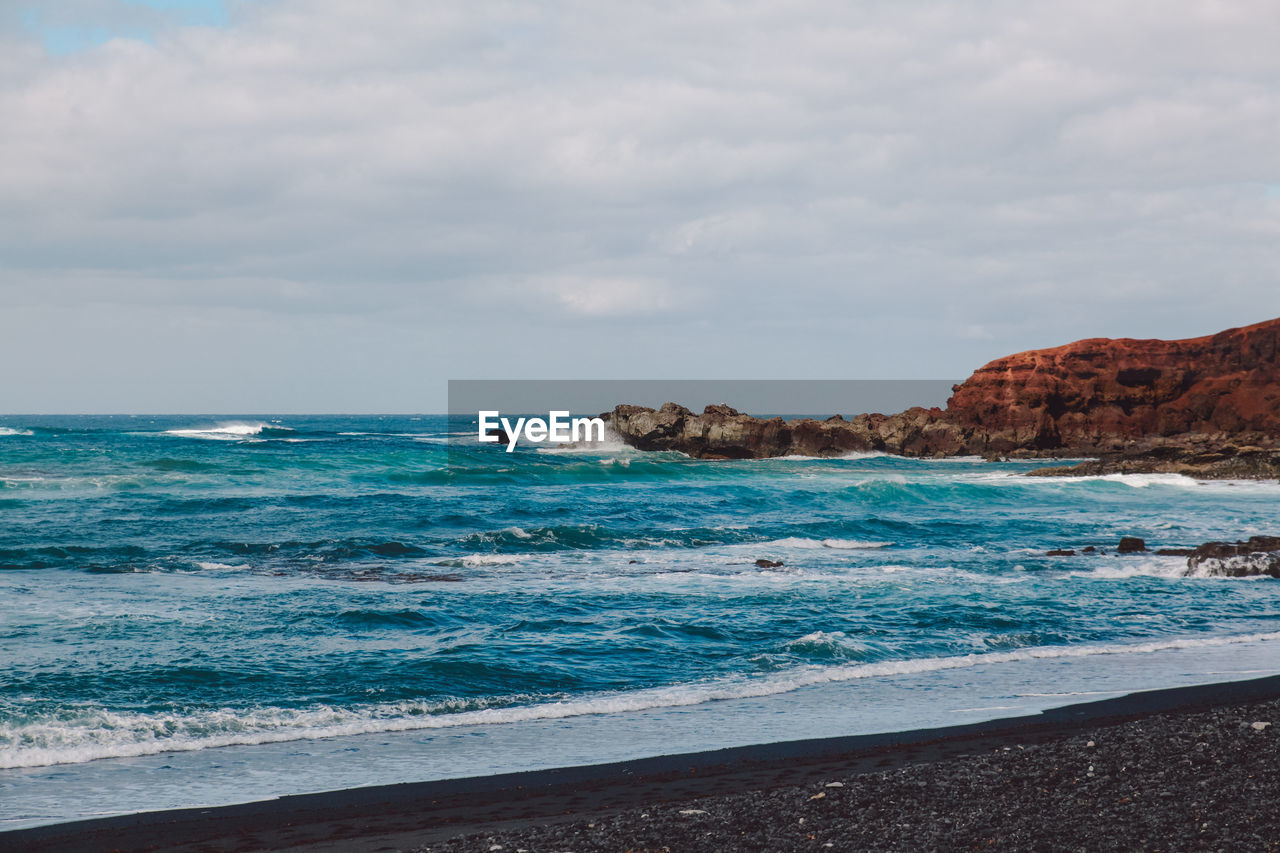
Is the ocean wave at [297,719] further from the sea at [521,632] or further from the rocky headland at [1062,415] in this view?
the rocky headland at [1062,415]

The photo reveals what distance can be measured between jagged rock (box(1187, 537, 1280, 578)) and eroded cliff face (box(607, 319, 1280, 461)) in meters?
42.2

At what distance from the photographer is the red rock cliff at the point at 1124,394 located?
62.6m

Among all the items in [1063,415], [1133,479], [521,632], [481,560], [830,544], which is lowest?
[830,544]

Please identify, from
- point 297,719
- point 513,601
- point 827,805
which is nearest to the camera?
point 827,805

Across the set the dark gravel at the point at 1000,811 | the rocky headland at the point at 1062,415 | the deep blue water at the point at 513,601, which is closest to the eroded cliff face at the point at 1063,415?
the rocky headland at the point at 1062,415

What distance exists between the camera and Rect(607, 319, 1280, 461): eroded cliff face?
61812mm

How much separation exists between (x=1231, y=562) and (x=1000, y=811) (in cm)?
1578

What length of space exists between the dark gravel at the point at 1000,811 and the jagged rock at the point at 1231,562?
1284 cm

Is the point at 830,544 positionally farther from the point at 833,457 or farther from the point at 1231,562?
the point at 833,457

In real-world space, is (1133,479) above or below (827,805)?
below

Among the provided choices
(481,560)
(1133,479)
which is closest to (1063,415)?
(1133,479)

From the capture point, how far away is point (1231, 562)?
18.5m

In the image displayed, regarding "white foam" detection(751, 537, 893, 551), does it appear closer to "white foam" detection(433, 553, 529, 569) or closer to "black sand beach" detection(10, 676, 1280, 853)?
"white foam" detection(433, 553, 529, 569)

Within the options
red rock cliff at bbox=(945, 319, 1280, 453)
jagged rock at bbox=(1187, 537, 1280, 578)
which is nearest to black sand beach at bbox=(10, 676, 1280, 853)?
jagged rock at bbox=(1187, 537, 1280, 578)
